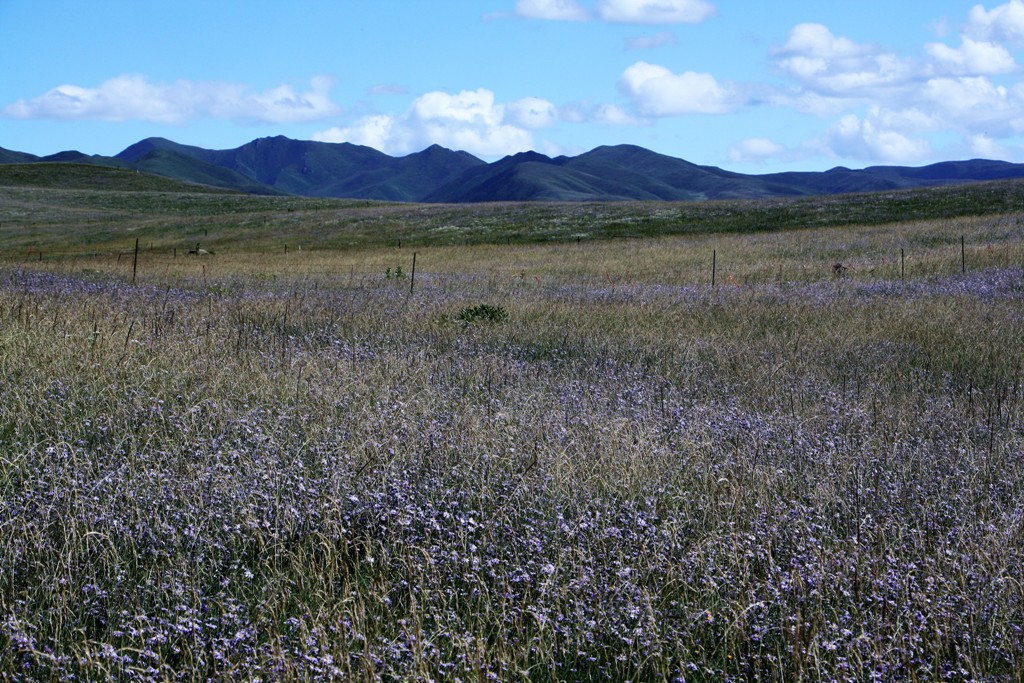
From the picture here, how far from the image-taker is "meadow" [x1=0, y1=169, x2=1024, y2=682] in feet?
11.1

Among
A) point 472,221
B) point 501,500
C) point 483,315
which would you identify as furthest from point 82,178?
point 501,500

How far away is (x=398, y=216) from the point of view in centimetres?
6141

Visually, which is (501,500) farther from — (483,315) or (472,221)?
(472,221)

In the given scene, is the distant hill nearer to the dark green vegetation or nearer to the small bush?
the dark green vegetation

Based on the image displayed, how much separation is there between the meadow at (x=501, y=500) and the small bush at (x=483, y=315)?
821 mm

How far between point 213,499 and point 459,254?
36056mm

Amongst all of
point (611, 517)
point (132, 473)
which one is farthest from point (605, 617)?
point (132, 473)

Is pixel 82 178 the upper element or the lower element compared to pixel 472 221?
upper

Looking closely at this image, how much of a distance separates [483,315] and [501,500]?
8833mm

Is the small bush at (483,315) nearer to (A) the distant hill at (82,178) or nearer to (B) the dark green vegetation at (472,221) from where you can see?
(B) the dark green vegetation at (472,221)

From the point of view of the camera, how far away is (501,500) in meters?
4.84

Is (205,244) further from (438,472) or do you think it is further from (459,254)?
(438,472)

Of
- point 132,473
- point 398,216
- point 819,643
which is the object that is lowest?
point 819,643

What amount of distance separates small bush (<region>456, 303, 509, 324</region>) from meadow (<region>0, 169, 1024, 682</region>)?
821 mm
